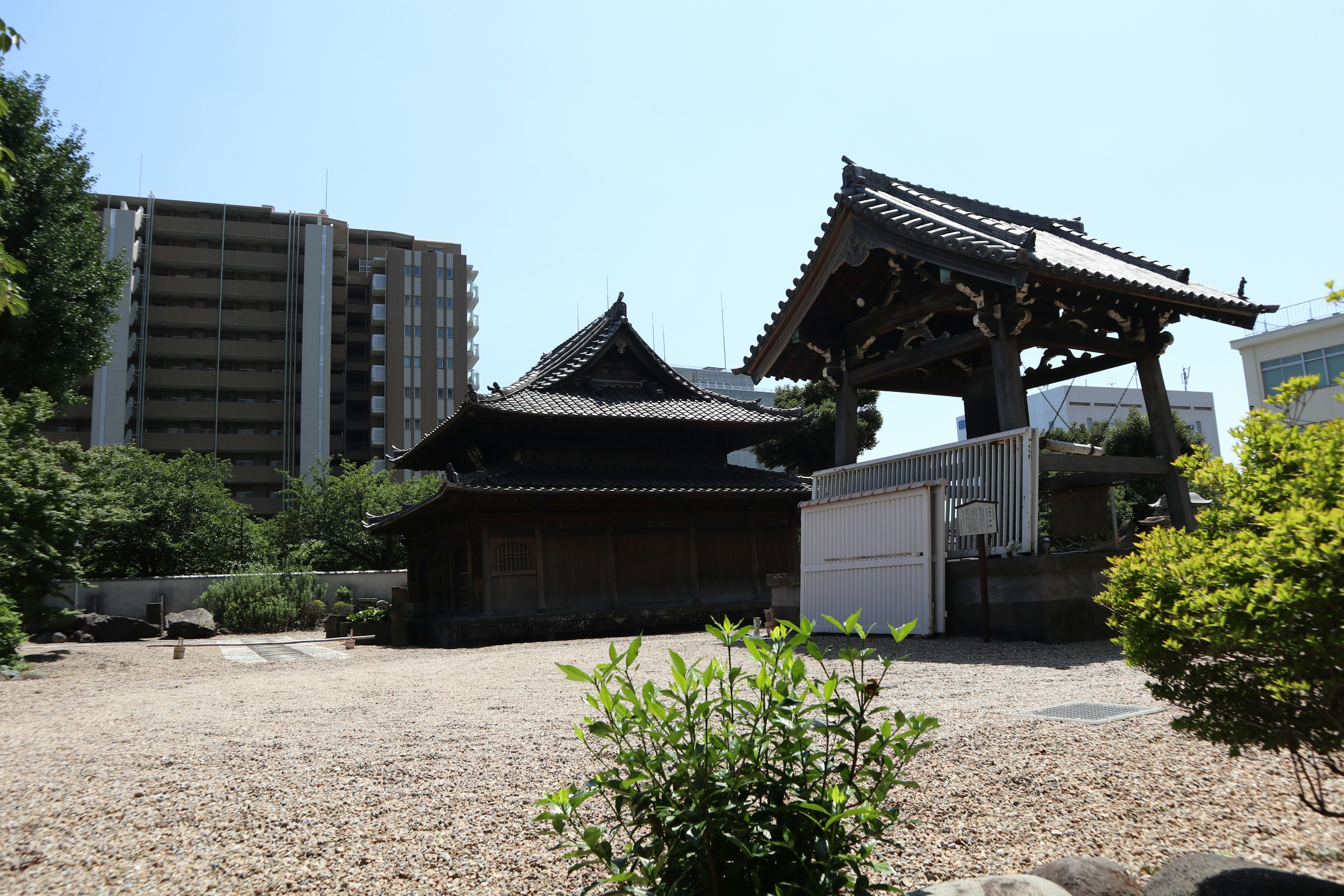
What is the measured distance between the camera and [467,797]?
12.8 ft

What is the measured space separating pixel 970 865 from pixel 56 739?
20.4 ft

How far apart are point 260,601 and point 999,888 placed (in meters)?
26.9

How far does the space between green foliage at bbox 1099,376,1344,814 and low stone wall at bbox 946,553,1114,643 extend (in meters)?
5.61

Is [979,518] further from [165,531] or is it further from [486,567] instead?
[165,531]

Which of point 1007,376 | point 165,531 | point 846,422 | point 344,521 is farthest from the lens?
point 344,521

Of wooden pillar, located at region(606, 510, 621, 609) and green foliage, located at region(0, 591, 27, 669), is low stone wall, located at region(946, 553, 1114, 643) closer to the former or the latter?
wooden pillar, located at region(606, 510, 621, 609)

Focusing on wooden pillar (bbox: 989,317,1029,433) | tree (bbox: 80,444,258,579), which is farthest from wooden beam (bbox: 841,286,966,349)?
tree (bbox: 80,444,258,579)

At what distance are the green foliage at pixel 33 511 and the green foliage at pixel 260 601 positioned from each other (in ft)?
35.3

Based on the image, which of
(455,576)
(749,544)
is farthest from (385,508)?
(749,544)

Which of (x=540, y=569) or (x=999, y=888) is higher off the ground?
(x=540, y=569)

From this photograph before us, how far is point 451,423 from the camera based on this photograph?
A: 62.2ft

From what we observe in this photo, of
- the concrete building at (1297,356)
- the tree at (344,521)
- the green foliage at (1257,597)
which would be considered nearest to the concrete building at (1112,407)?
the concrete building at (1297,356)

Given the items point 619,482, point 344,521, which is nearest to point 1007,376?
point 619,482

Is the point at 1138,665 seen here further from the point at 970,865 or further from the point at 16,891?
the point at 16,891
